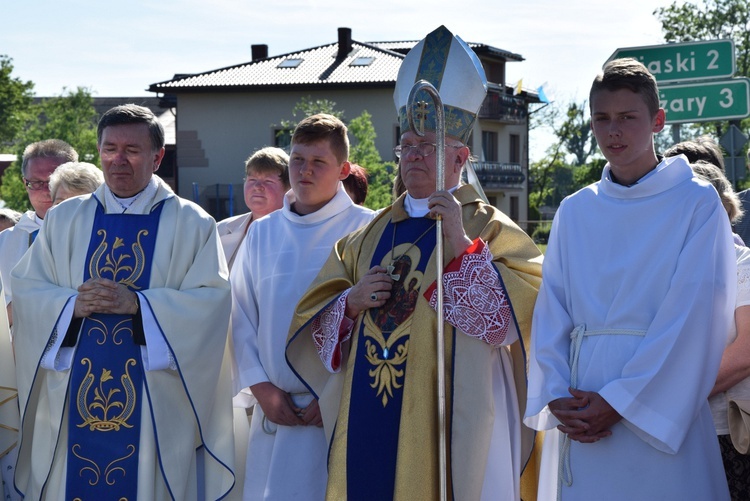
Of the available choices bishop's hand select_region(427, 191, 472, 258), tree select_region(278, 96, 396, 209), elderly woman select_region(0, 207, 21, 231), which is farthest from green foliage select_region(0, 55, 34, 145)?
bishop's hand select_region(427, 191, 472, 258)

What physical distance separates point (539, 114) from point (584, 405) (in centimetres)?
5833

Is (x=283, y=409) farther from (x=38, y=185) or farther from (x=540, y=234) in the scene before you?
(x=540, y=234)

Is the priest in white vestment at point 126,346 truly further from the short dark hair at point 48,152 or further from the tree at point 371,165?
the tree at point 371,165

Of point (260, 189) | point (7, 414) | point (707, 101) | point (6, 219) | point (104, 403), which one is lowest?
point (7, 414)

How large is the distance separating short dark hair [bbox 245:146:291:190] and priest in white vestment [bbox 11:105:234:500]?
1289 mm

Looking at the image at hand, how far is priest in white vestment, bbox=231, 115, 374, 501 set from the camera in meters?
4.87

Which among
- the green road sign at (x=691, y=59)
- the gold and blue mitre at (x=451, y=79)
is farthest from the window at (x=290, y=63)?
the gold and blue mitre at (x=451, y=79)

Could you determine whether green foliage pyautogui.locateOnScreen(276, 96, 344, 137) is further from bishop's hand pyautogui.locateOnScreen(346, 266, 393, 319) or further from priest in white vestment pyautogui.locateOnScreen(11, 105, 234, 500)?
bishop's hand pyautogui.locateOnScreen(346, 266, 393, 319)

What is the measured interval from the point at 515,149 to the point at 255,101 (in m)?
15.2

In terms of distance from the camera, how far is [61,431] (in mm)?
4762

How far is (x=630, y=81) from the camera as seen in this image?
12.9ft

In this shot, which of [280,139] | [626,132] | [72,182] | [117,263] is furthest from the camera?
[280,139]

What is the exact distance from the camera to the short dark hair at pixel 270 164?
6.18 metres

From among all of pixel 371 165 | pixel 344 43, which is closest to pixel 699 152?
pixel 371 165
